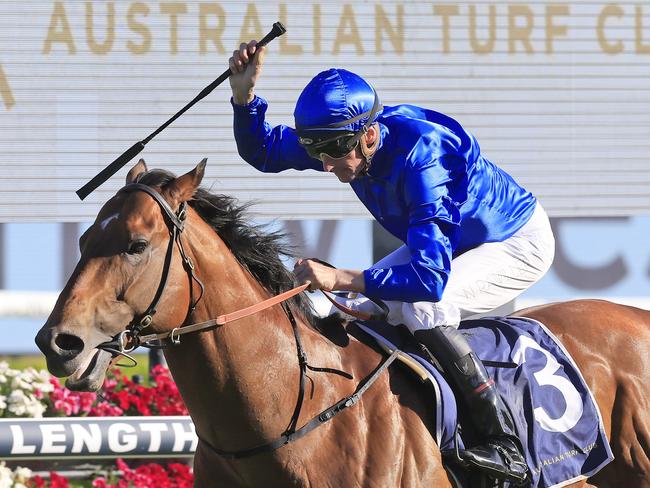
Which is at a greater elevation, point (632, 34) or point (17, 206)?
point (632, 34)

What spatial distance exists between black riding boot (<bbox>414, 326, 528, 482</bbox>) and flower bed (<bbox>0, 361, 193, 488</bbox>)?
2302 millimetres

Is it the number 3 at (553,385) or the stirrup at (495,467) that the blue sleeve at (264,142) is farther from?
the stirrup at (495,467)

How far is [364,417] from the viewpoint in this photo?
320 centimetres

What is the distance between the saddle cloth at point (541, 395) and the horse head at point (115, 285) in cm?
83

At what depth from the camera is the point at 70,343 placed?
8.96 feet

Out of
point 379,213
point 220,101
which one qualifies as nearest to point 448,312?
point 379,213

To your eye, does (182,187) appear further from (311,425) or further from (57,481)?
(57,481)

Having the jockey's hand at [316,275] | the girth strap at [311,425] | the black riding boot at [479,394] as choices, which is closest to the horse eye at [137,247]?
the jockey's hand at [316,275]

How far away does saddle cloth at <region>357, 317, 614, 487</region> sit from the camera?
3572mm

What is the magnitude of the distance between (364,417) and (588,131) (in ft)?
19.8

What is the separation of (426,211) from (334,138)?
351 mm

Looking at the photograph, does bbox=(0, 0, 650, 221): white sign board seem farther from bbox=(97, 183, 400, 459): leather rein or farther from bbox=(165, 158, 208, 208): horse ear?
bbox=(165, 158, 208, 208): horse ear

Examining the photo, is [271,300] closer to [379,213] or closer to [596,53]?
[379,213]

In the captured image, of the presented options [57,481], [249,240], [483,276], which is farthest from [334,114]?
[57,481]
